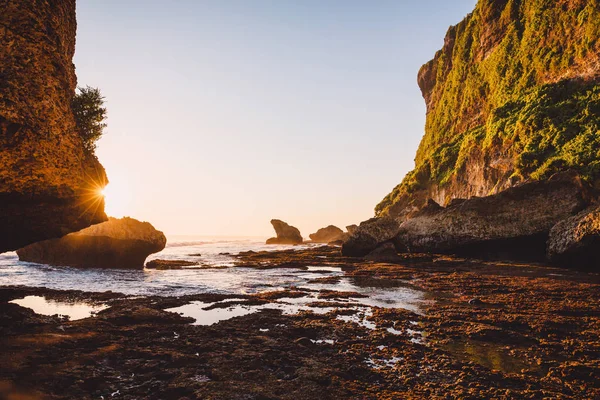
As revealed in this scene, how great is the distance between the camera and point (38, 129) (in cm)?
Result: 917

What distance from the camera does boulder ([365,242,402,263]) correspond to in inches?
840

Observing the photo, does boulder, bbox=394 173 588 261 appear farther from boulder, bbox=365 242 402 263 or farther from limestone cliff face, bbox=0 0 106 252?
limestone cliff face, bbox=0 0 106 252

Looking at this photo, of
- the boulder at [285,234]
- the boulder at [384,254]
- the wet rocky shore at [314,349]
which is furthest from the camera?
the boulder at [285,234]

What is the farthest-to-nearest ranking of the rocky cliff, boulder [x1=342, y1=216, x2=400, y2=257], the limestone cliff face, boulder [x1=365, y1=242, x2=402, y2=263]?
1. the rocky cliff
2. boulder [x1=342, y1=216, x2=400, y2=257]
3. boulder [x1=365, y1=242, x2=402, y2=263]
4. the limestone cliff face

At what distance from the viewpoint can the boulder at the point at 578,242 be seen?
1252 cm

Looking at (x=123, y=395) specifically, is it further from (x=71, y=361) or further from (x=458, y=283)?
(x=458, y=283)

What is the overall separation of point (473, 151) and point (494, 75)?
43.7 ft

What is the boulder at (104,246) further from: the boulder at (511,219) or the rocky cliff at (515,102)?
the rocky cliff at (515,102)

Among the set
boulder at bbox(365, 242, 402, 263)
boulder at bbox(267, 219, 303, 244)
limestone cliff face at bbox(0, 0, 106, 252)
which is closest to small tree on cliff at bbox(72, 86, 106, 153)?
limestone cliff face at bbox(0, 0, 106, 252)

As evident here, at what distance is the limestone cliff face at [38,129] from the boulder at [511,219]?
19154 mm

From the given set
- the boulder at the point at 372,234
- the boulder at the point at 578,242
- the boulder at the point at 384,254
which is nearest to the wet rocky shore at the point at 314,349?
the boulder at the point at 578,242

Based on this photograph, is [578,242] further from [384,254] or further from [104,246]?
[104,246]

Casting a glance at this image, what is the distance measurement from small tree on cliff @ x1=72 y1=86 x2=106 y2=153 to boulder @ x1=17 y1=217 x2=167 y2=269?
249 inches

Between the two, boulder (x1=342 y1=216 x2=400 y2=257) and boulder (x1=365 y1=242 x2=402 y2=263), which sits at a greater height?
boulder (x1=342 y1=216 x2=400 y2=257)
